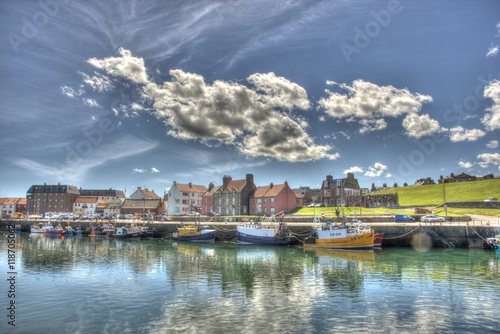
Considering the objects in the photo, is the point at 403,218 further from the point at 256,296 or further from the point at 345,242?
the point at 256,296

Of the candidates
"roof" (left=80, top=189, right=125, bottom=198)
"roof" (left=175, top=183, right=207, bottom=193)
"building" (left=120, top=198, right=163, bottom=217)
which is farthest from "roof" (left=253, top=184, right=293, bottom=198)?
"roof" (left=80, top=189, right=125, bottom=198)

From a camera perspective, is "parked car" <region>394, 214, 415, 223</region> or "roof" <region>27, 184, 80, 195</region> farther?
"roof" <region>27, 184, 80, 195</region>

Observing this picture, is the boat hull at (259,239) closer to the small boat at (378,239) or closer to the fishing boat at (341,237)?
the fishing boat at (341,237)

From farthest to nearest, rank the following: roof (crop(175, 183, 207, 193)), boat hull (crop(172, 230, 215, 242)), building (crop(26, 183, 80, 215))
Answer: building (crop(26, 183, 80, 215)) < roof (crop(175, 183, 207, 193)) < boat hull (crop(172, 230, 215, 242))

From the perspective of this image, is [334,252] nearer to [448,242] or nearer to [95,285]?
[448,242]

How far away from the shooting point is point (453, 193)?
387ft

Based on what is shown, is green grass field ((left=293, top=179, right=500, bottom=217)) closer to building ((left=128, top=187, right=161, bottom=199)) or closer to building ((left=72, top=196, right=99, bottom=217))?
building ((left=128, top=187, right=161, bottom=199))

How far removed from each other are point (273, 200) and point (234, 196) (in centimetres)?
1296

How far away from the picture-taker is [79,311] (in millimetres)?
19781

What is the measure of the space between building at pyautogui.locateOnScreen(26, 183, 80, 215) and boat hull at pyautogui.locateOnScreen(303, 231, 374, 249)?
490ft

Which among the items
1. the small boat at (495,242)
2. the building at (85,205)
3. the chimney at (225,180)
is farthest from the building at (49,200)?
the small boat at (495,242)

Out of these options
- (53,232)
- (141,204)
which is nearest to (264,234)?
(53,232)

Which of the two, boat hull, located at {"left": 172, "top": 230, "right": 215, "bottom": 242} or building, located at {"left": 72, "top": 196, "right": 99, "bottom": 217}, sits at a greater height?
building, located at {"left": 72, "top": 196, "right": 99, "bottom": 217}

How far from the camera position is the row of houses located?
97.2 metres
